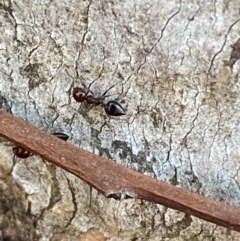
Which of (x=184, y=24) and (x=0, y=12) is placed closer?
(x=184, y=24)

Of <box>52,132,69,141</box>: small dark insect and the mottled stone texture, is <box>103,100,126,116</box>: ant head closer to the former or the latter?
the mottled stone texture

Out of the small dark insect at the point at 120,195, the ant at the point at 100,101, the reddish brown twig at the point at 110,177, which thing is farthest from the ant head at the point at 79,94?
the small dark insect at the point at 120,195

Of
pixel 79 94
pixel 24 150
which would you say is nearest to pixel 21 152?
pixel 24 150

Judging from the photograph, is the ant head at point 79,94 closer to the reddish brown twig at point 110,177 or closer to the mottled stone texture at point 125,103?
the mottled stone texture at point 125,103

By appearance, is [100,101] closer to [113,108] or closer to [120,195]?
[113,108]

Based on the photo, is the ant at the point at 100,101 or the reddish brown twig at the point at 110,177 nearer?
the reddish brown twig at the point at 110,177

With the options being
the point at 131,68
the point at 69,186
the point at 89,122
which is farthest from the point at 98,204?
the point at 131,68

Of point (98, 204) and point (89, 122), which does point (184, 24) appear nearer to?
point (89, 122)

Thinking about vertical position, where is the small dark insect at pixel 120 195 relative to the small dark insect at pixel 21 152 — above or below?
below
